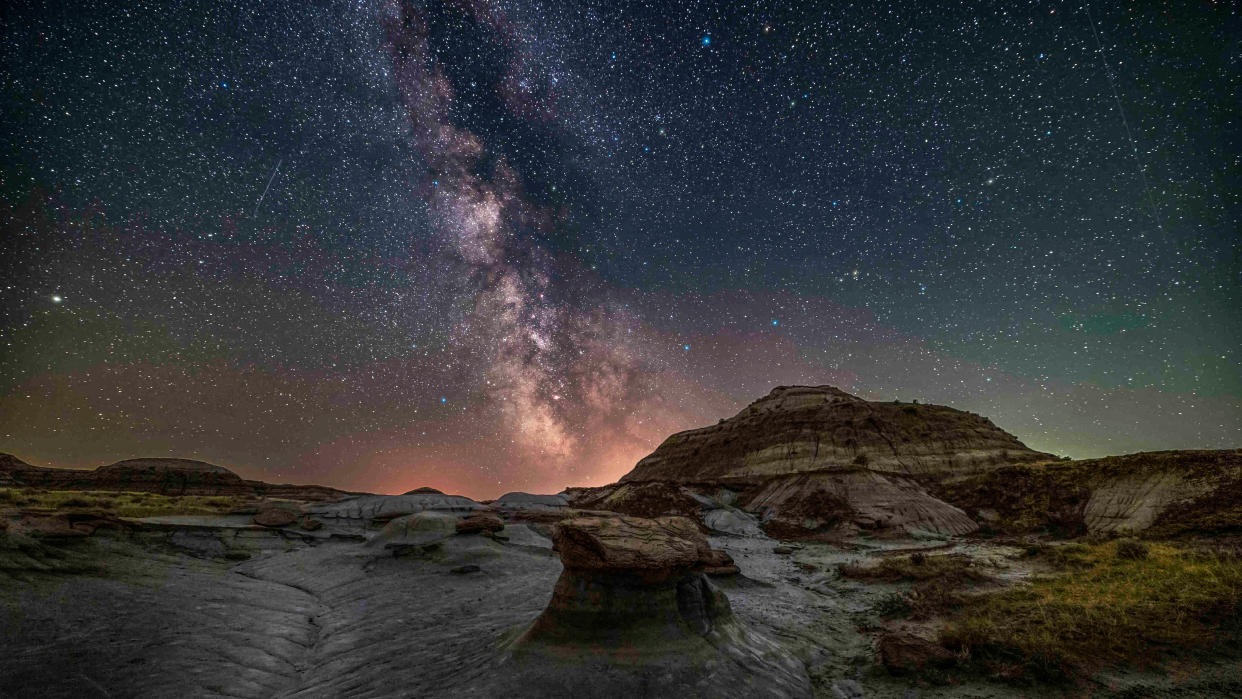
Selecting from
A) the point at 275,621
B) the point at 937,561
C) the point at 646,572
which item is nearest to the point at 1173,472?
the point at 937,561

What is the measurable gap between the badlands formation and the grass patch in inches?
6.9

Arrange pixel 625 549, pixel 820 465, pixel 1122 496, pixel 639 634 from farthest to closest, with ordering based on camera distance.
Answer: pixel 820 465, pixel 1122 496, pixel 625 549, pixel 639 634

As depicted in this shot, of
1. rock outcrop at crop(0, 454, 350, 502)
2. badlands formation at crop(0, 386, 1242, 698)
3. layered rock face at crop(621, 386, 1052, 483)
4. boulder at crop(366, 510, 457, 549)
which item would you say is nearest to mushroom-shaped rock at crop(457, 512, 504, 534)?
badlands formation at crop(0, 386, 1242, 698)

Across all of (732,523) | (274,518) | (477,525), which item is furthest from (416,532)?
(732,523)

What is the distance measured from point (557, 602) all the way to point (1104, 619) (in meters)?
9.46

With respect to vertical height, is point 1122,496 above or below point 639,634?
above

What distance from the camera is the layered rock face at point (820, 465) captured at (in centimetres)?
2720

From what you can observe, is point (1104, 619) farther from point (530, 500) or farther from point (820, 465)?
point (530, 500)

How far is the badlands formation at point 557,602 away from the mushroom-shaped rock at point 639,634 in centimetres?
3

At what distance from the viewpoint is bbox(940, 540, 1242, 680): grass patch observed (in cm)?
641

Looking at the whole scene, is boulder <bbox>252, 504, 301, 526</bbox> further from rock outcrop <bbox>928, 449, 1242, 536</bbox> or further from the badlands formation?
rock outcrop <bbox>928, 449, 1242, 536</bbox>

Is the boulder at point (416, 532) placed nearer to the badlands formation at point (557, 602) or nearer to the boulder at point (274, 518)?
the badlands formation at point (557, 602)

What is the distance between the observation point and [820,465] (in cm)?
4425

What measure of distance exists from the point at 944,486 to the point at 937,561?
1088 inches
